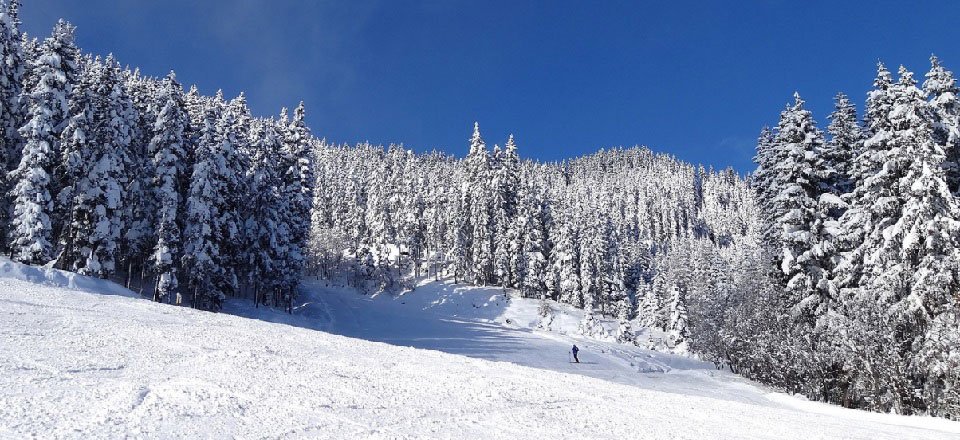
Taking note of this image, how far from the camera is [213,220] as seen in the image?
127 feet

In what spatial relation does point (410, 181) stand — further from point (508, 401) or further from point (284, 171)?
point (508, 401)

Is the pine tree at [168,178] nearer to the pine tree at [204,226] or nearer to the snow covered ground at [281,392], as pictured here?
the pine tree at [204,226]

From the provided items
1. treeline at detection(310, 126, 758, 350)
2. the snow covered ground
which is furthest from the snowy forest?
treeline at detection(310, 126, 758, 350)

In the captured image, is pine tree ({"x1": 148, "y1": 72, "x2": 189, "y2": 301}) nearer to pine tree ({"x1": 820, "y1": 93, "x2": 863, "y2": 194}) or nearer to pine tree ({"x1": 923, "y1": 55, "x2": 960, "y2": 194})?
pine tree ({"x1": 820, "y1": 93, "x2": 863, "y2": 194})

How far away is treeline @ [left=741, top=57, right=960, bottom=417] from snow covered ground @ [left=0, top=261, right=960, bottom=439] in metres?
3.24

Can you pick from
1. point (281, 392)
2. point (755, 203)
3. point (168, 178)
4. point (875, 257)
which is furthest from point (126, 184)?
point (755, 203)

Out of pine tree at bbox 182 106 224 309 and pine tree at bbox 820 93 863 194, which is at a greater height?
pine tree at bbox 820 93 863 194

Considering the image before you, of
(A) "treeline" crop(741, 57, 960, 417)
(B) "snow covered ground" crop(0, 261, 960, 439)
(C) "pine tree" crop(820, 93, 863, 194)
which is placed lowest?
(B) "snow covered ground" crop(0, 261, 960, 439)

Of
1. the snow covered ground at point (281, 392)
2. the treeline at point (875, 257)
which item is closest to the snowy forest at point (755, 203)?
the treeline at point (875, 257)

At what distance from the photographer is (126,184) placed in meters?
37.0

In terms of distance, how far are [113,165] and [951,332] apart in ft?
134

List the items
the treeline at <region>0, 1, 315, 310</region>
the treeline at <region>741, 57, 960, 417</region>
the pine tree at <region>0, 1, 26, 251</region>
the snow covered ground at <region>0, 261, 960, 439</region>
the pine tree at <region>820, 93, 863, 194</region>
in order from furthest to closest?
the pine tree at <region>0, 1, 26, 251</region>, the treeline at <region>0, 1, 315, 310</region>, the pine tree at <region>820, 93, 863, 194</region>, the treeline at <region>741, 57, 960, 417</region>, the snow covered ground at <region>0, 261, 960, 439</region>

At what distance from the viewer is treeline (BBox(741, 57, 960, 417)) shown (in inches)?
898

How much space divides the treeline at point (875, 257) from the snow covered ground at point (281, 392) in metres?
3.24
